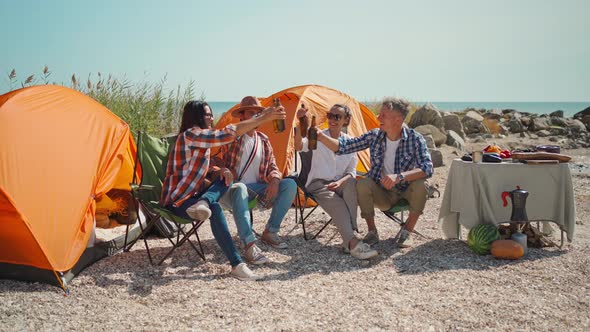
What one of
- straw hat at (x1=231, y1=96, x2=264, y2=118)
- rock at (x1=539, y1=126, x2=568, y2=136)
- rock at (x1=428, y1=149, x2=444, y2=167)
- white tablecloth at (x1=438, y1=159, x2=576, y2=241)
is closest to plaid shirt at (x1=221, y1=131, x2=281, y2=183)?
straw hat at (x1=231, y1=96, x2=264, y2=118)

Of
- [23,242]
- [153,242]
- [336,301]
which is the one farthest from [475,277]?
[23,242]

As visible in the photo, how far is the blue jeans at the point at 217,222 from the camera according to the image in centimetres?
357

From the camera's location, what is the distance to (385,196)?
4.27m

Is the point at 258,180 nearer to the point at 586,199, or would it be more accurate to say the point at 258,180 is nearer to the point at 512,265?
the point at 512,265

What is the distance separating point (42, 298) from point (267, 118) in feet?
5.94

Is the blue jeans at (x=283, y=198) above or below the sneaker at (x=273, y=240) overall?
above

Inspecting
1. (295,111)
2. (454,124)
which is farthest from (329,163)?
(454,124)

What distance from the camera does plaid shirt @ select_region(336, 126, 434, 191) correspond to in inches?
167

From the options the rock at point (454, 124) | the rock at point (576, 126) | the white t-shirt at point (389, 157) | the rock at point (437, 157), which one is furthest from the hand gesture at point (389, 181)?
the rock at point (576, 126)

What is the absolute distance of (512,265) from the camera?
3.79 meters

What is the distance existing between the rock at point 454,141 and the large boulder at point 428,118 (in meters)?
0.23

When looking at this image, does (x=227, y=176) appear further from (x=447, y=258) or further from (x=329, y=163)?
(x=447, y=258)

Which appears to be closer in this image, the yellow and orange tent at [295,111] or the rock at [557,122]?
the yellow and orange tent at [295,111]

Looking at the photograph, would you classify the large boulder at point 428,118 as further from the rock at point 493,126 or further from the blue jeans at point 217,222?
the blue jeans at point 217,222
